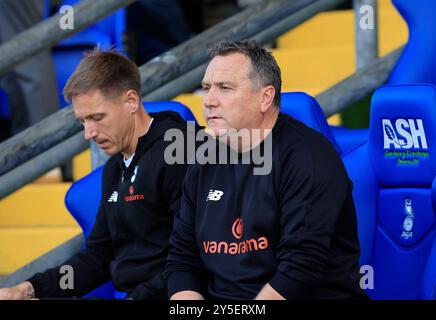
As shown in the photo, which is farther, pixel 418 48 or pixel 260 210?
pixel 418 48

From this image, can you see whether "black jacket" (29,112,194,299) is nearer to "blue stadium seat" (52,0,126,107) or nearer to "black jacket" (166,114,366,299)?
"black jacket" (166,114,366,299)

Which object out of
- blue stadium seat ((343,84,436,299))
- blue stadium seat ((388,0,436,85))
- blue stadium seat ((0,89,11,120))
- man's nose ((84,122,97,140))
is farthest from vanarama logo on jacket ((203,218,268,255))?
blue stadium seat ((0,89,11,120))

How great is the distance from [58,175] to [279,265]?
2.63 m

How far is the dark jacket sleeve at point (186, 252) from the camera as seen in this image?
246 cm

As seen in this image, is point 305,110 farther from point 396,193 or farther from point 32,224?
point 32,224

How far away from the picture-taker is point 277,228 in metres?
2.33

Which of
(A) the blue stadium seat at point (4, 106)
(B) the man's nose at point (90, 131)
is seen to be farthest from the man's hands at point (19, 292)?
(A) the blue stadium seat at point (4, 106)

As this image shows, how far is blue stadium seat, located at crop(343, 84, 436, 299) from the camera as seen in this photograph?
261 centimetres

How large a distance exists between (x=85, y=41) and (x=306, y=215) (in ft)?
8.38

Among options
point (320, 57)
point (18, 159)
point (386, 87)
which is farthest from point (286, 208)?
point (320, 57)

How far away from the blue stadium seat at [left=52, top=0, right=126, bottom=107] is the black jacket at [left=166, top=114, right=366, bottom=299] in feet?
6.74

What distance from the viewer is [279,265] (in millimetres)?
2277

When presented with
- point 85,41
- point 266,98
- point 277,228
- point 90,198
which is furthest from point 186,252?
point 85,41

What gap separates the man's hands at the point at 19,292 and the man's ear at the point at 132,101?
20.7 inches
